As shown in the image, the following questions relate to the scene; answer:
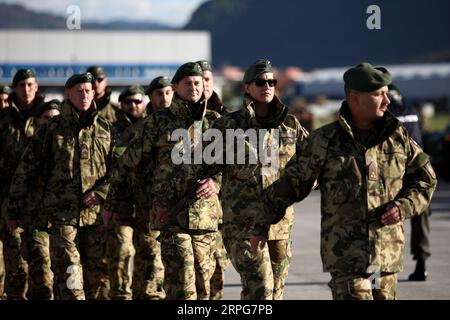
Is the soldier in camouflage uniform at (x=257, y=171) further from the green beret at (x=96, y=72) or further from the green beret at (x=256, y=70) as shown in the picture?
the green beret at (x=96, y=72)

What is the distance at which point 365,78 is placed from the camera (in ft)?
21.7

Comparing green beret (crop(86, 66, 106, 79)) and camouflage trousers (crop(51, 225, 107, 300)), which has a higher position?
green beret (crop(86, 66, 106, 79))

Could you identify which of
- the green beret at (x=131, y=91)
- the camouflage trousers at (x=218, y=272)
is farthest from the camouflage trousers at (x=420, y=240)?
the green beret at (x=131, y=91)

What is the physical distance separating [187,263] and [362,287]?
2.19 metres

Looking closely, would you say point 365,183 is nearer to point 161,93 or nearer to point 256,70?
point 256,70

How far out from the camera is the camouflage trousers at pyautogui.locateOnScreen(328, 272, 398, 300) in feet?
21.9

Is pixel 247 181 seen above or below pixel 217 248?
above

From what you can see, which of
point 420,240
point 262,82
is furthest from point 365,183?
point 420,240

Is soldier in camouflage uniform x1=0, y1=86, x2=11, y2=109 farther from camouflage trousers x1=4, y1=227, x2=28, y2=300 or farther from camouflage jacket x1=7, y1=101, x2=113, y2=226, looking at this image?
camouflage jacket x1=7, y1=101, x2=113, y2=226

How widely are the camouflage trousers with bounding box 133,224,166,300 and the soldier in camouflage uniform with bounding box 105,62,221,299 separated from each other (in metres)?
1.20

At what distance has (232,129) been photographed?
8.47m

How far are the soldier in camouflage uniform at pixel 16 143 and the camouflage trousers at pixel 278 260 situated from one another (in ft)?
10.2

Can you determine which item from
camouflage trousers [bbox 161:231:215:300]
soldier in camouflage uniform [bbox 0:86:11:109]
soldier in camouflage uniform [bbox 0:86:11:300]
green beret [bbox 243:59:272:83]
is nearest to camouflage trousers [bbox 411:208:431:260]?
camouflage trousers [bbox 161:231:215:300]
